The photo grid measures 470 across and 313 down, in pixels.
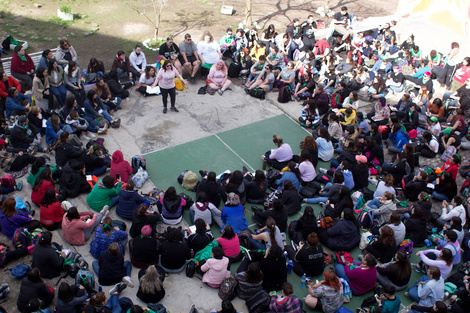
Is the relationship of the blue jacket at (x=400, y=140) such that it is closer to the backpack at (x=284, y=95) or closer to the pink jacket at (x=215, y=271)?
the backpack at (x=284, y=95)

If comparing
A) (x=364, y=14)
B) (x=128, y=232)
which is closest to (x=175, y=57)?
(x=128, y=232)

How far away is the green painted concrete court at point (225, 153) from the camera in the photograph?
10.4 m

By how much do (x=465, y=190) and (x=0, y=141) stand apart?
1117 cm

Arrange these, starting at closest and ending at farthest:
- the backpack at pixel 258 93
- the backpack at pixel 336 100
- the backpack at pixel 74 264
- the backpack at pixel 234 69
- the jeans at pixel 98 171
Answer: the backpack at pixel 74 264 → the jeans at pixel 98 171 → the backpack at pixel 336 100 → the backpack at pixel 258 93 → the backpack at pixel 234 69

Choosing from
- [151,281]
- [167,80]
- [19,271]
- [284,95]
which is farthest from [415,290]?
[167,80]

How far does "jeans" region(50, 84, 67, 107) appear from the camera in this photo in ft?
38.4

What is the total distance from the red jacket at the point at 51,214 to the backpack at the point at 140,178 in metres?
1.90

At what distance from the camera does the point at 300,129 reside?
1258 cm

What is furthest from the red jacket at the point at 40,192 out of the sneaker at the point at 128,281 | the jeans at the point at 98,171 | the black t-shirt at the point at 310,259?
the black t-shirt at the point at 310,259

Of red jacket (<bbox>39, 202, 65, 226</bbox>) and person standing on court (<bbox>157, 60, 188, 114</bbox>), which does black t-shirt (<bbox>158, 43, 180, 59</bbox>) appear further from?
red jacket (<bbox>39, 202, 65, 226</bbox>)

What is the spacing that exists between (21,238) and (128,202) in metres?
2.05

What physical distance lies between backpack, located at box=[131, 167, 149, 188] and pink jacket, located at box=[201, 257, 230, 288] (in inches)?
125

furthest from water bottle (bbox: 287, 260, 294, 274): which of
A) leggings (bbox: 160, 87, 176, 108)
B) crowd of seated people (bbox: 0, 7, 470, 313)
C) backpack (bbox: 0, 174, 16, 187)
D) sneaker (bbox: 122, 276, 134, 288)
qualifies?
leggings (bbox: 160, 87, 176, 108)

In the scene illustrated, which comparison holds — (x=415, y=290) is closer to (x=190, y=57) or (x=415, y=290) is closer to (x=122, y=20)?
(x=190, y=57)
